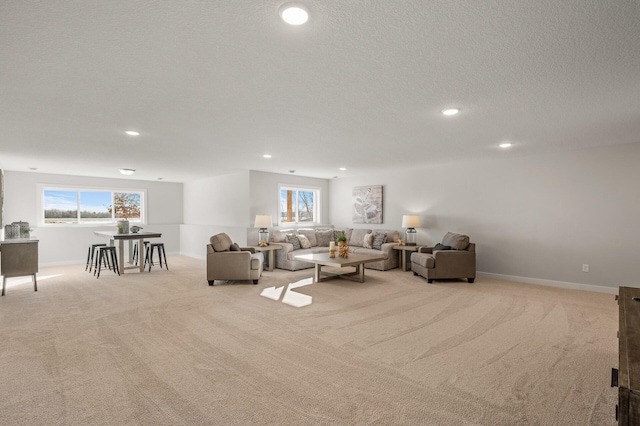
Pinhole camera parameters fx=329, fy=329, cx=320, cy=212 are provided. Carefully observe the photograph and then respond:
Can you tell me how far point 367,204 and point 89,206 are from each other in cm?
740

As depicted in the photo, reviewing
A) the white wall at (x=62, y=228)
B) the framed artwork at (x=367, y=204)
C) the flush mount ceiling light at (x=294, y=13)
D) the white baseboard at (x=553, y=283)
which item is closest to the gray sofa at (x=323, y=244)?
the framed artwork at (x=367, y=204)

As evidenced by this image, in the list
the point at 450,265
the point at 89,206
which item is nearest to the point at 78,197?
the point at 89,206

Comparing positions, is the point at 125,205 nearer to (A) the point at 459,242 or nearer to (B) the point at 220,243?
(B) the point at 220,243

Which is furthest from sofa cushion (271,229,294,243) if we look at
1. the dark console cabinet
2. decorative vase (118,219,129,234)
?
the dark console cabinet

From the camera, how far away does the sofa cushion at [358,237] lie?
8023 mm

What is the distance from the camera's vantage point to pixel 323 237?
27.2ft

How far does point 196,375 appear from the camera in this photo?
253 centimetres

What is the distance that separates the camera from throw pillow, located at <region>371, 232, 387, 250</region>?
7598 millimetres

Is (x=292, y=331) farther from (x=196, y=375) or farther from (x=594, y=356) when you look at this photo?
(x=594, y=356)

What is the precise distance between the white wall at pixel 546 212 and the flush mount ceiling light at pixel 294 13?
562 cm

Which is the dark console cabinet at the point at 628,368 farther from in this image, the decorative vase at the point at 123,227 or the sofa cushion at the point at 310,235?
the decorative vase at the point at 123,227

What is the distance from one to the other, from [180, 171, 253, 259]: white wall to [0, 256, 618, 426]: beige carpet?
3.31 meters

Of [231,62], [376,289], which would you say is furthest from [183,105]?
[376,289]

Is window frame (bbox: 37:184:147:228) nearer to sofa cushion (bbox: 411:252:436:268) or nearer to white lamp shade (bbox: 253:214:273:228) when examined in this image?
white lamp shade (bbox: 253:214:273:228)
